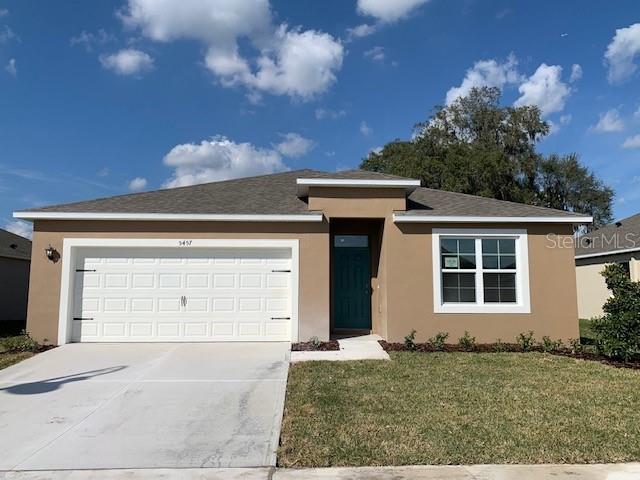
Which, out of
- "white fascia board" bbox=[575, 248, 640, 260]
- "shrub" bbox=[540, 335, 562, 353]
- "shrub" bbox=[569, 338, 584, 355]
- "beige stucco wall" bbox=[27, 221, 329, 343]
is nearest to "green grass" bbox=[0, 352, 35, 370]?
"beige stucco wall" bbox=[27, 221, 329, 343]

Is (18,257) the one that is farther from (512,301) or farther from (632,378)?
(632,378)

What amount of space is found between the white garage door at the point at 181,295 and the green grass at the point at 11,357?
1.17 meters

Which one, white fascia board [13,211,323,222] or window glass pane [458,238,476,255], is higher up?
white fascia board [13,211,323,222]

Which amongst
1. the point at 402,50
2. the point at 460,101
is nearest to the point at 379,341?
the point at 402,50

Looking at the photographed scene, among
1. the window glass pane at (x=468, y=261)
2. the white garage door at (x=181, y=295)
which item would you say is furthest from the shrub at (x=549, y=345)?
the white garage door at (x=181, y=295)

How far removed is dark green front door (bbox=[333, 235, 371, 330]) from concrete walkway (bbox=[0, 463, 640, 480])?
331 inches

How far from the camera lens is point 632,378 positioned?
7.96 meters

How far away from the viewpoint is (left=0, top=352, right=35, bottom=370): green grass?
910 cm

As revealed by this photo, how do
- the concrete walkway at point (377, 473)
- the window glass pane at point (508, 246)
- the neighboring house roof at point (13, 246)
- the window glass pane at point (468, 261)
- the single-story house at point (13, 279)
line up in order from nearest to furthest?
the concrete walkway at point (377, 473)
the window glass pane at point (468, 261)
the window glass pane at point (508, 246)
the single-story house at point (13, 279)
the neighboring house roof at point (13, 246)

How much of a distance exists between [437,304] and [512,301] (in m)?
1.83

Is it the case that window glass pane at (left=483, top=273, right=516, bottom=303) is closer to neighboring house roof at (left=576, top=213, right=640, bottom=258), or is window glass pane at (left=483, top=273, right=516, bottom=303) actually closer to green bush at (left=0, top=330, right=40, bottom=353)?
neighboring house roof at (left=576, top=213, right=640, bottom=258)

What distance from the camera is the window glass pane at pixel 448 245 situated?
37.2 ft

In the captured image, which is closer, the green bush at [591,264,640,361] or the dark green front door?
the green bush at [591,264,640,361]

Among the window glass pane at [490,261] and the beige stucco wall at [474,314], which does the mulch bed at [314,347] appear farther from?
the window glass pane at [490,261]
